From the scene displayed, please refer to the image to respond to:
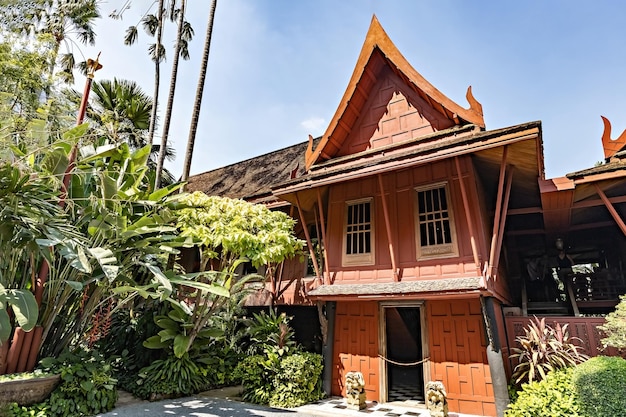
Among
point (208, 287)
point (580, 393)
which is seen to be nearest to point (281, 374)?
point (208, 287)

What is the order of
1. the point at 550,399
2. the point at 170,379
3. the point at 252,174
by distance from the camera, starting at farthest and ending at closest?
the point at 252,174 < the point at 170,379 < the point at 550,399

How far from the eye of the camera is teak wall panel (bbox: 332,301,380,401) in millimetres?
7383

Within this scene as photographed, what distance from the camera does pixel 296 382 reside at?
7.16m

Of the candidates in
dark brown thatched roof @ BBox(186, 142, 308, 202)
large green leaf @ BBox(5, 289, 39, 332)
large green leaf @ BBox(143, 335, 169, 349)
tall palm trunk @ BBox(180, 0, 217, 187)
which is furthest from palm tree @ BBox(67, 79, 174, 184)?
large green leaf @ BBox(5, 289, 39, 332)

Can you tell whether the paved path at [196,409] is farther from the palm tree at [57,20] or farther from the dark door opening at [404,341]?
the palm tree at [57,20]

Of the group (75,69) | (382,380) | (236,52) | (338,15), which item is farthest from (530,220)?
(75,69)

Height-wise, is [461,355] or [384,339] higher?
[384,339]

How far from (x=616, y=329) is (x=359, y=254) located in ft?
14.9

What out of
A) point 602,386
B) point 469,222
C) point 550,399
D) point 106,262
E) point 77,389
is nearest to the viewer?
point 602,386

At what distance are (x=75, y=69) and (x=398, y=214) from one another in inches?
541

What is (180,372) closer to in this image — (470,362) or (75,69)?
(470,362)

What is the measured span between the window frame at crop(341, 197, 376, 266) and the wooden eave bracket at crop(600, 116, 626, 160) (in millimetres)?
4900

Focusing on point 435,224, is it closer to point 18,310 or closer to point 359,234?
point 359,234

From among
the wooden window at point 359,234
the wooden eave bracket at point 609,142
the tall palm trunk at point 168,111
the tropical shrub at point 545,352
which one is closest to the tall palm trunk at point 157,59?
the tall palm trunk at point 168,111
